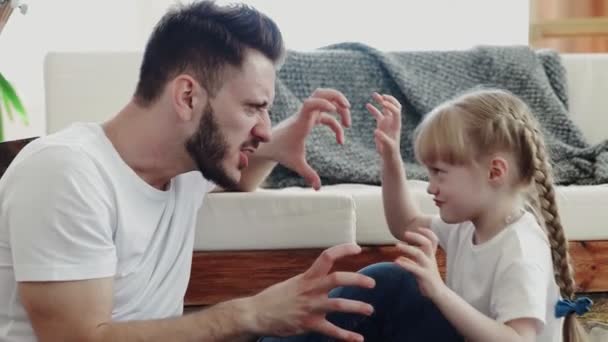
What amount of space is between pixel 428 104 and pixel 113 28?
1.46m

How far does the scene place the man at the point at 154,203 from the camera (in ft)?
4.06

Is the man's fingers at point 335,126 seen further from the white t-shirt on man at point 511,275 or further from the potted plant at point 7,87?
the potted plant at point 7,87

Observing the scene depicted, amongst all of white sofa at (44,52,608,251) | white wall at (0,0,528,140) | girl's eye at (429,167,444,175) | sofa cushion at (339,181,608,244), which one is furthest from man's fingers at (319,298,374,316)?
white wall at (0,0,528,140)

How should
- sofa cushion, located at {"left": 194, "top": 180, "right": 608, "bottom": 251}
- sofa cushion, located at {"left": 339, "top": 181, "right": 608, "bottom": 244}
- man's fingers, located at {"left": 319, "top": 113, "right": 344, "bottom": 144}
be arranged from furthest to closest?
sofa cushion, located at {"left": 339, "top": 181, "right": 608, "bottom": 244}
sofa cushion, located at {"left": 194, "top": 180, "right": 608, "bottom": 251}
man's fingers, located at {"left": 319, "top": 113, "right": 344, "bottom": 144}

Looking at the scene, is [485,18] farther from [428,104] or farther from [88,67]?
[88,67]

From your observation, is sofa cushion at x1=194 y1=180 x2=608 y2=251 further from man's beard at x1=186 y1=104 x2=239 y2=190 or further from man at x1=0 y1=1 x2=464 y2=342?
man's beard at x1=186 y1=104 x2=239 y2=190

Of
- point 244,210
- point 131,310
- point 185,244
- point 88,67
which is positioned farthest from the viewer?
point 88,67

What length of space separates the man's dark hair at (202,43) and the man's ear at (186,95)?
1 centimetres

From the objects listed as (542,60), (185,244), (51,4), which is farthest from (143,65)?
(51,4)

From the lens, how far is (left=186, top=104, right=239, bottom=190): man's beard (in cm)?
139

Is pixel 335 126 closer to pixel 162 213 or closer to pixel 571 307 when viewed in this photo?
pixel 162 213

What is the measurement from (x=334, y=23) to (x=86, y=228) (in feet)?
7.98

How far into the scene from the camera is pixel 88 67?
2576 millimetres

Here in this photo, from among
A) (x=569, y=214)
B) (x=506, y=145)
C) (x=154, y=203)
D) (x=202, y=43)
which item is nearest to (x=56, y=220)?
(x=154, y=203)
